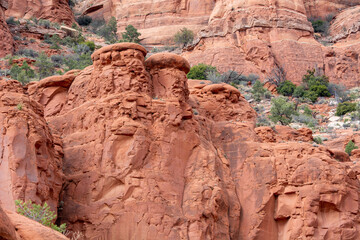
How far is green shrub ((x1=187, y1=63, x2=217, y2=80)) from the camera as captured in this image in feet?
160

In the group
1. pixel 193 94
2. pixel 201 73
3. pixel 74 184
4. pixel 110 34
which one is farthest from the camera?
pixel 110 34

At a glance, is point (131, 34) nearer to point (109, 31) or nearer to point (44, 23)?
point (109, 31)

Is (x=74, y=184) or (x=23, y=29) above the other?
(x=23, y=29)

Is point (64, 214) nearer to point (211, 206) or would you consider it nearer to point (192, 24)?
point (211, 206)

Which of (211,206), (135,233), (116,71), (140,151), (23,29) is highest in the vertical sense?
(23,29)

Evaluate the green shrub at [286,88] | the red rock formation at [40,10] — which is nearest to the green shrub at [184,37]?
Answer: the red rock formation at [40,10]

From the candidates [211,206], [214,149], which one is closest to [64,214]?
[211,206]

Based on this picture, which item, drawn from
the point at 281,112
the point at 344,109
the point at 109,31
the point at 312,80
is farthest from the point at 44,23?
the point at 344,109

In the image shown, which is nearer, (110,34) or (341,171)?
(341,171)

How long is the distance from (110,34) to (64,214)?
5356 centimetres

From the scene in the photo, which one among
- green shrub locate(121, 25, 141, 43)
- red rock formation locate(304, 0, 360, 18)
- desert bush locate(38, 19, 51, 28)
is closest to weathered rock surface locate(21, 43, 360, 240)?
desert bush locate(38, 19, 51, 28)

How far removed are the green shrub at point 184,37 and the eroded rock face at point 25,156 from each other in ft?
163

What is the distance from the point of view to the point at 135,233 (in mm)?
15484

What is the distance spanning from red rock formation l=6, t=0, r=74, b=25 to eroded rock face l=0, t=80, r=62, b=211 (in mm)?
42825
